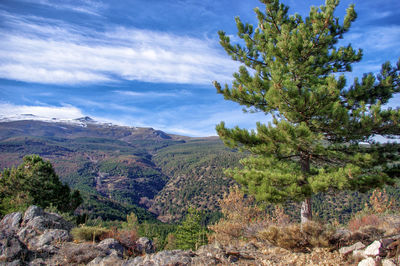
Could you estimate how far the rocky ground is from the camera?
4938 mm

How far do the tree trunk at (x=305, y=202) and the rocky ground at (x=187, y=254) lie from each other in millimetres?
980

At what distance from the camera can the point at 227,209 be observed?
52.7 feet

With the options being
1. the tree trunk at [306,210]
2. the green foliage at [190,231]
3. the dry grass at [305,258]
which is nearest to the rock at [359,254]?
the dry grass at [305,258]

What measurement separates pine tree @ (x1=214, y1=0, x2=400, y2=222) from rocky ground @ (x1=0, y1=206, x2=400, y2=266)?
1514mm

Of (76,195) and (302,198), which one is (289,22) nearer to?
(302,198)

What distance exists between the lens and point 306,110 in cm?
684

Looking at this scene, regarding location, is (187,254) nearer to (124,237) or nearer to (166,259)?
(166,259)

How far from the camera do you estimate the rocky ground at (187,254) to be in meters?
4.94

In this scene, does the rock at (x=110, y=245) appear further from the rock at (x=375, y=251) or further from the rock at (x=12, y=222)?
the rock at (x=375, y=251)

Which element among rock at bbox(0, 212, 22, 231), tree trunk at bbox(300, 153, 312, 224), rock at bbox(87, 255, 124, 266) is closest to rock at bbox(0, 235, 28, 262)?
rock at bbox(87, 255, 124, 266)

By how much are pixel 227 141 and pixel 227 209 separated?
960cm

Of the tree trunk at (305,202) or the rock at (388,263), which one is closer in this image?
the rock at (388,263)

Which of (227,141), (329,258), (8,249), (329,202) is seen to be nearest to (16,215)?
(8,249)

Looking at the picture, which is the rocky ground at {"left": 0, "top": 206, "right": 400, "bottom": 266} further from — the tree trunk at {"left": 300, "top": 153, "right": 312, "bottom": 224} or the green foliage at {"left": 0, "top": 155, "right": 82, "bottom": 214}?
the green foliage at {"left": 0, "top": 155, "right": 82, "bottom": 214}
